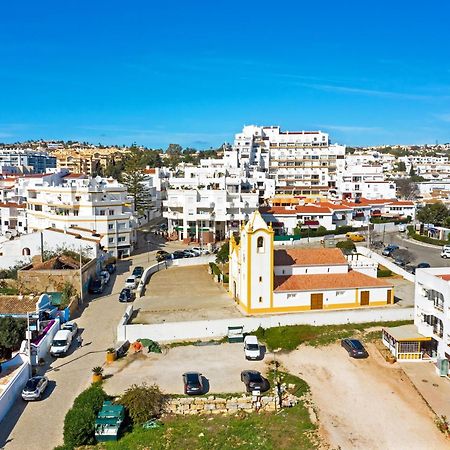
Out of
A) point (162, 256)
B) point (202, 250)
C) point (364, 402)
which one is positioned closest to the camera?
point (364, 402)

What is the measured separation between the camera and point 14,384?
22.4 meters

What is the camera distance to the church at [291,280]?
1299 inches

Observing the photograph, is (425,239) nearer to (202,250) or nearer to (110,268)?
(202,250)

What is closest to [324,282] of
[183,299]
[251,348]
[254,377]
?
[251,348]

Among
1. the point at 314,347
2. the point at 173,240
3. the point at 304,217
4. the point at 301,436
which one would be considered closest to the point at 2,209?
the point at 173,240

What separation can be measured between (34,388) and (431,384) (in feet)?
60.2

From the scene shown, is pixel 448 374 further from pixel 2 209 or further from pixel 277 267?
pixel 2 209

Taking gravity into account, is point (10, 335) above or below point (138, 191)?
below

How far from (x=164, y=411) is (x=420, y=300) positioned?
16.0 meters

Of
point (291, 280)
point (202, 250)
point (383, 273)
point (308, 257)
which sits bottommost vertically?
point (383, 273)

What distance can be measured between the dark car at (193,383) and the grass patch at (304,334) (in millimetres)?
6149

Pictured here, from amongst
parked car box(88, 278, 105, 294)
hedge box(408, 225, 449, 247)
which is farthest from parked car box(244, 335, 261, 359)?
hedge box(408, 225, 449, 247)

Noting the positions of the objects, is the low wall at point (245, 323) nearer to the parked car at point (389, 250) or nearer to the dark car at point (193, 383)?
the dark car at point (193, 383)

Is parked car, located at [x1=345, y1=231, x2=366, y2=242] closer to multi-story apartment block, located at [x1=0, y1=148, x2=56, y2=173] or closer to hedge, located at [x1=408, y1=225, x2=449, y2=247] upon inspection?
hedge, located at [x1=408, y1=225, x2=449, y2=247]
